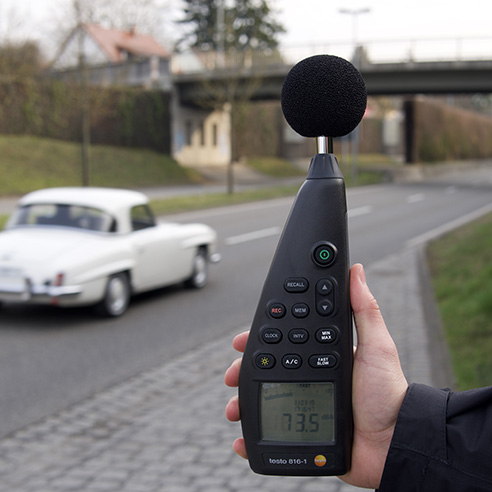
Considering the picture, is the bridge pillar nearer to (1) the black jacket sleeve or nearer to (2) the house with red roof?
(2) the house with red roof

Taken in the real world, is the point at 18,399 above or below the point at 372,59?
below

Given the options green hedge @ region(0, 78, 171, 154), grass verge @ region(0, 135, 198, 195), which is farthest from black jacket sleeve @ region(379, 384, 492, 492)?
grass verge @ region(0, 135, 198, 195)

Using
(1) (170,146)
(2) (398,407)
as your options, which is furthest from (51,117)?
(2) (398,407)

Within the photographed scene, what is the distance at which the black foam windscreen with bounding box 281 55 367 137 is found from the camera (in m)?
1.39

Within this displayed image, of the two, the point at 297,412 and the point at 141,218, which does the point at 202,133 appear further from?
the point at 297,412

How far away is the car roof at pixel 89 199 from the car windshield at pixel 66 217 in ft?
0.19

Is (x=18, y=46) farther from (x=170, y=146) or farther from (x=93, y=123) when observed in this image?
(x=170, y=146)

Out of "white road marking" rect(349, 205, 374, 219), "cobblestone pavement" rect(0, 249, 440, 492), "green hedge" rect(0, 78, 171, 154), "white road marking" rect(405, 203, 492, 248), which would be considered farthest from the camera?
"green hedge" rect(0, 78, 171, 154)

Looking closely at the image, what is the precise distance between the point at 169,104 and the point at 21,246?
36.9 metres

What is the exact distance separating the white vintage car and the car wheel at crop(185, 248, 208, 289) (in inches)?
1.2

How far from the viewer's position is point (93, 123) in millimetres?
39938

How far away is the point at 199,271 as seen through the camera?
36.1ft

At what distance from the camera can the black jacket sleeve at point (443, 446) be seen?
1.18 m

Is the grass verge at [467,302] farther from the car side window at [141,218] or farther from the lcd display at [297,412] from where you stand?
the lcd display at [297,412]
